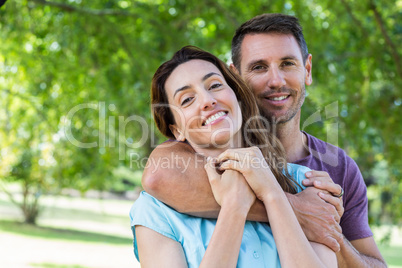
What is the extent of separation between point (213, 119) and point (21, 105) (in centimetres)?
630

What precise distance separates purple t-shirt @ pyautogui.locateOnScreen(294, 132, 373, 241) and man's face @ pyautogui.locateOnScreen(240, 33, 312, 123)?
26 cm

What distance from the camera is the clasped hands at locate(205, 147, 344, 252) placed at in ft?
5.35

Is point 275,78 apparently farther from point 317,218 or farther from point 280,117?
point 317,218

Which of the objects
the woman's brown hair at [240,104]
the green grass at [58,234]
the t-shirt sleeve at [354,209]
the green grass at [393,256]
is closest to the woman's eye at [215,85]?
the woman's brown hair at [240,104]

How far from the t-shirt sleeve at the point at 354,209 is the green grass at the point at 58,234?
11.6 m

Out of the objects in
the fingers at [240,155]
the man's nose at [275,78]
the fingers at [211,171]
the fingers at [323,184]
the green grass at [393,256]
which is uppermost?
the man's nose at [275,78]

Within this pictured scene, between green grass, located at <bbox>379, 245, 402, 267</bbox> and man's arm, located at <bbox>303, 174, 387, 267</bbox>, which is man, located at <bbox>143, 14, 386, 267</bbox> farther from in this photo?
green grass, located at <bbox>379, 245, 402, 267</bbox>

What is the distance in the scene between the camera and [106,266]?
9.59 meters

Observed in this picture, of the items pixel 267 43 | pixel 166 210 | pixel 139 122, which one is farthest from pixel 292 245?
pixel 139 122

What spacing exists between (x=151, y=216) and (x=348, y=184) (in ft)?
3.50

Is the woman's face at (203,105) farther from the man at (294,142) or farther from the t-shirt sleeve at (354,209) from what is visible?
the t-shirt sleeve at (354,209)

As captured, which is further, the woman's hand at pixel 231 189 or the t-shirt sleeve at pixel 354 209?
the t-shirt sleeve at pixel 354 209

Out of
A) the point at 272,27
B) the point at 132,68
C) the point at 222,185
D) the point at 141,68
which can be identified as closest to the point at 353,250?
the point at 222,185

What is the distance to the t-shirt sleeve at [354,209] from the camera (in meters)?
2.19
